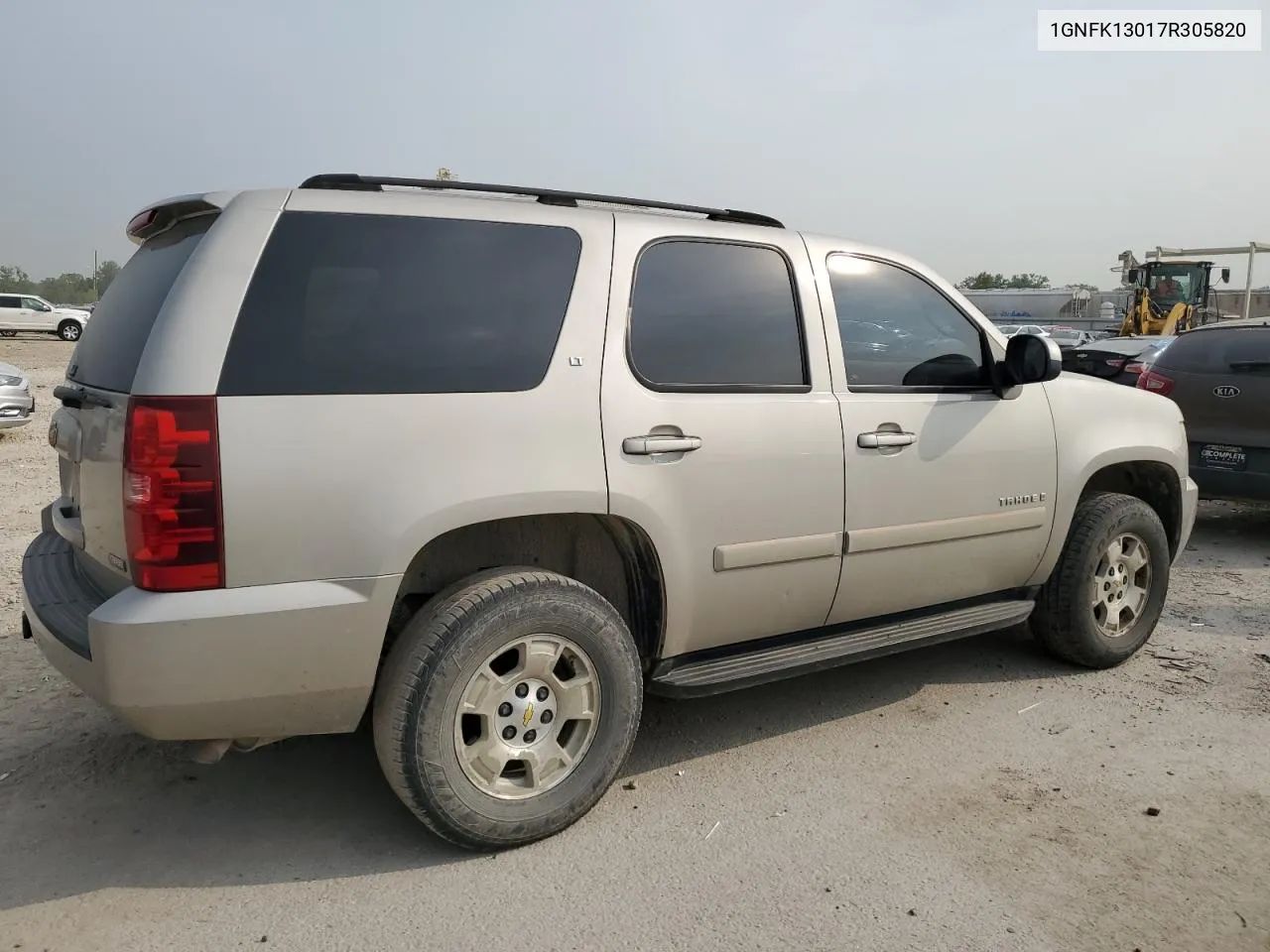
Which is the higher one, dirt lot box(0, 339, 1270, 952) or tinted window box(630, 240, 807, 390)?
tinted window box(630, 240, 807, 390)

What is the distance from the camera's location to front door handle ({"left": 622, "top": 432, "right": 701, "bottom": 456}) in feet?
10.2

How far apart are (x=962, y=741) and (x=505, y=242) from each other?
8.22 ft

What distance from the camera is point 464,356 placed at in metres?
2.93

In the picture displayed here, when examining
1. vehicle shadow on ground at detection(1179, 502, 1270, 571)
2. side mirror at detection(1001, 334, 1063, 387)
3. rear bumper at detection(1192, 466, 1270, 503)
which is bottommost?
vehicle shadow on ground at detection(1179, 502, 1270, 571)

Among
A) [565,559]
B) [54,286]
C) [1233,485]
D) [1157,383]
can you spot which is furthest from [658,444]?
[54,286]

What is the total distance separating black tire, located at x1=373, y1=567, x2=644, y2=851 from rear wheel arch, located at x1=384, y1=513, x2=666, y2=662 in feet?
0.53

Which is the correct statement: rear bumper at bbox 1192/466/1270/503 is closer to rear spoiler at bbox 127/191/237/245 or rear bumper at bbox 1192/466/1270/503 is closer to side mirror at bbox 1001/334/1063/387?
side mirror at bbox 1001/334/1063/387

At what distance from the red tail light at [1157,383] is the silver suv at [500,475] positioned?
4055 mm

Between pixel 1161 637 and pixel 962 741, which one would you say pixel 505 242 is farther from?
pixel 1161 637

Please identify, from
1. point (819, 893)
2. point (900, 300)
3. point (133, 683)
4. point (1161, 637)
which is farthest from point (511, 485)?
point (1161, 637)

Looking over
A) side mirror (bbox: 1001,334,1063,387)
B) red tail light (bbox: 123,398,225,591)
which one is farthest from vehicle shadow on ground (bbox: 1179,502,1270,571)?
red tail light (bbox: 123,398,225,591)

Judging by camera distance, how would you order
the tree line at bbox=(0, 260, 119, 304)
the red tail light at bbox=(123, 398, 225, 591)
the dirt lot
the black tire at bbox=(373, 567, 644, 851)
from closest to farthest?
1. the red tail light at bbox=(123, 398, 225, 591)
2. the dirt lot
3. the black tire at bbox=(373, 567, 644, 851)
4. the tree line at bbox=(0, 260, 119, 304)

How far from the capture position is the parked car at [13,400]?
10422 mm

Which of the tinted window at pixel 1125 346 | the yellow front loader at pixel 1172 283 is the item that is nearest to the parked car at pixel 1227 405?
the tinted window at pixel 1125 346
